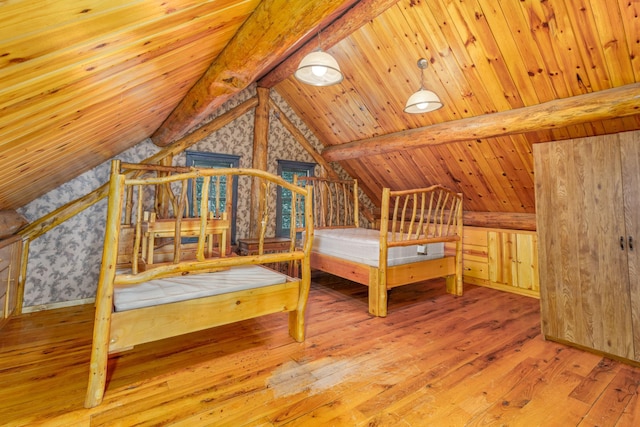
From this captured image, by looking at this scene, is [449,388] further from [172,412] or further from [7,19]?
[7,19]

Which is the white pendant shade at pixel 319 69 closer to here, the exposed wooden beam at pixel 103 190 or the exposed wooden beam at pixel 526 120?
the exposed wooden beam at pixel 526 120

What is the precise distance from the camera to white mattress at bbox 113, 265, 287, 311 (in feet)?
6.27

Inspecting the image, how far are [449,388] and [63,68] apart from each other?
2.71 meters

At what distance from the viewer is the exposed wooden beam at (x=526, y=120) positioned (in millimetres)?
2498

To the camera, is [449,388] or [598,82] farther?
[598,82]

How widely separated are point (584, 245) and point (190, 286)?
3160 millimetres

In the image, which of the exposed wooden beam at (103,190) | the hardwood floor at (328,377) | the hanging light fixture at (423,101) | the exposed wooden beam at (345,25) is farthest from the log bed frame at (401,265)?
the exposed wooden beam at (345,25)

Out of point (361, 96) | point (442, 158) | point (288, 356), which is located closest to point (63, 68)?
point (288, 356)

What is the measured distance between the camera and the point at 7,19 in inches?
32.8

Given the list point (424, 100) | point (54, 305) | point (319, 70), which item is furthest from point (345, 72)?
point (54, 305)

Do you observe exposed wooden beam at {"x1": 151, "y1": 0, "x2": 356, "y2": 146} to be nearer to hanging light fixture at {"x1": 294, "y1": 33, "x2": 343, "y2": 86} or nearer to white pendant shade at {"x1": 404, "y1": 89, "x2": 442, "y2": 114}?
hanging light fixture at {"x1": 294, "y1": 33, "x2": 343, "y2": 86}

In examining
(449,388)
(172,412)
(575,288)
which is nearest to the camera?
(172,412)

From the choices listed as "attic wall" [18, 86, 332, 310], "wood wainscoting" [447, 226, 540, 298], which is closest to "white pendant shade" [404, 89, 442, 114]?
"wood wainscoting" [447, 226, 540, 298]

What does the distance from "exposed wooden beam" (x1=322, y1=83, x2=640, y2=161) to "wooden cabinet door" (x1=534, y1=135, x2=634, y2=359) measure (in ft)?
1.57
